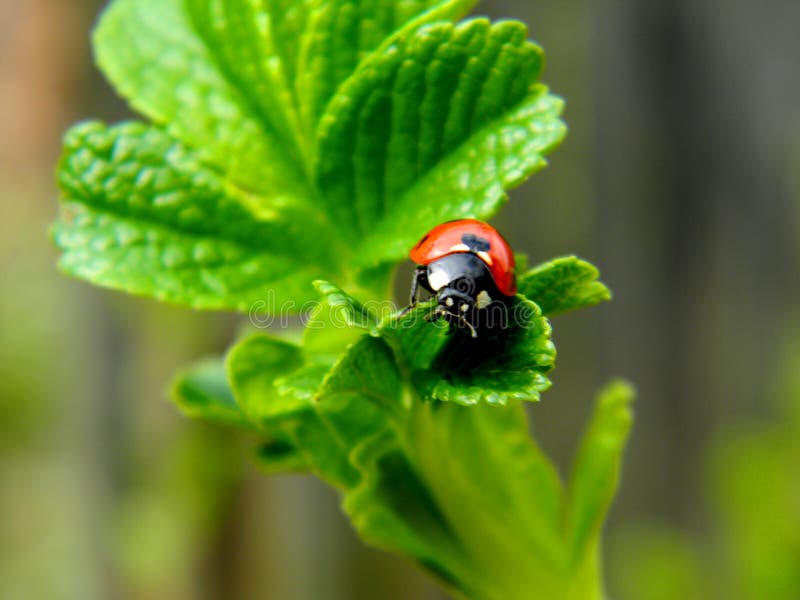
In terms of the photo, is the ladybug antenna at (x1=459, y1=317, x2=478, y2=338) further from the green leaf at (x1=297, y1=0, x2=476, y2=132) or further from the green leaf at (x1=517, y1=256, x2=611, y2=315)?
the green leaf at (x1=297, y1=0, x2=476, y2=132)

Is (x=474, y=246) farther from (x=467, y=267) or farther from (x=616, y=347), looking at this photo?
(x=616, y=347)

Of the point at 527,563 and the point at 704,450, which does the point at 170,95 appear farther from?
the point at 704,450

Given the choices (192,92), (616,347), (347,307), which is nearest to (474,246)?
(347,307)

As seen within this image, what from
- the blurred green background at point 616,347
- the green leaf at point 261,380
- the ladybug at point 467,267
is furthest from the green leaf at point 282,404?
the blurred green background at point 616,347

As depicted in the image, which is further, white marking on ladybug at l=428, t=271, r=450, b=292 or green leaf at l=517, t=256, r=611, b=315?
white marking on ladybug at l=428, t=271, r=450, b=292

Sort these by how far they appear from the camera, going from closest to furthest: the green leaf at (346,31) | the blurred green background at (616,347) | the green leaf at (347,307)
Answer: the green leaf at (347,307), the green leaf at (346,31), the blurred green background at (616,347)

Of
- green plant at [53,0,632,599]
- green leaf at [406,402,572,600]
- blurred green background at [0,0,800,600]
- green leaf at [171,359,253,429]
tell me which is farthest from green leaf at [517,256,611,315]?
blurred green background at [0,0,800,600]

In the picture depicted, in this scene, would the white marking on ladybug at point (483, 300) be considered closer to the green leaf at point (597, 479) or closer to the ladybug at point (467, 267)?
the ladybug at point (467, 267)
